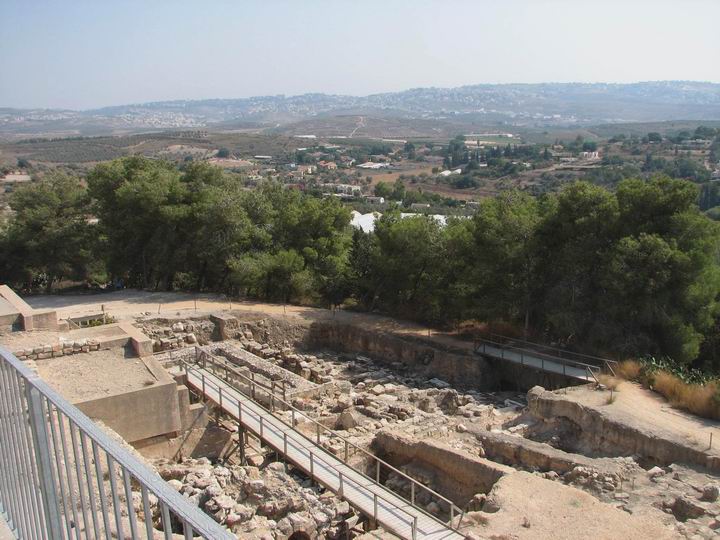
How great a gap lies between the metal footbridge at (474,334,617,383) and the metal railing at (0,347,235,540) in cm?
1606

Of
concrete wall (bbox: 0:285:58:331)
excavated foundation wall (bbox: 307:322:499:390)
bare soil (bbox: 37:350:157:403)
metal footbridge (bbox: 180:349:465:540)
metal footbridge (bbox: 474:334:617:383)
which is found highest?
concrete wall (bbox: 0:285:58:331)

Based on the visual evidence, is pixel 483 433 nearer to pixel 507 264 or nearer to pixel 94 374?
pixel 507 264

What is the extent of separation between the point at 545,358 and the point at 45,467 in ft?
62.0

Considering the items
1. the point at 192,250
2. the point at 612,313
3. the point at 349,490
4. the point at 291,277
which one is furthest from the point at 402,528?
the point at 192,250

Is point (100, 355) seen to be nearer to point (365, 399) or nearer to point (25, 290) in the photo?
point (365, 399)

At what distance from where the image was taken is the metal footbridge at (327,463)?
1104 cm

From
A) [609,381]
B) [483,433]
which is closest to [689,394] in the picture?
[609,381]

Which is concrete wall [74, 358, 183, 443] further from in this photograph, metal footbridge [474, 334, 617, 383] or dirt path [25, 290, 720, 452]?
metal footbridge [474, 334, 617, 383]

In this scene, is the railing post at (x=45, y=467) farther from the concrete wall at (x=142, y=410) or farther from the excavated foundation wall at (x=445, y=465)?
the concrete wall at (x=142, y=410)

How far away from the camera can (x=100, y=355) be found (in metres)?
16.1

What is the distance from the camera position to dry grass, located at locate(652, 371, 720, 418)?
15156 millimetres

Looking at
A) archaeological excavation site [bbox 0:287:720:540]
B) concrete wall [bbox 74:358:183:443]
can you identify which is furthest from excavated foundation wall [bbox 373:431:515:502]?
concrete wall [bbox 74:358:183:443]

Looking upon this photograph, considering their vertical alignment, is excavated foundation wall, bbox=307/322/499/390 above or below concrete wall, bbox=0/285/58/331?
below

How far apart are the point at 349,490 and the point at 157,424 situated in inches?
208
